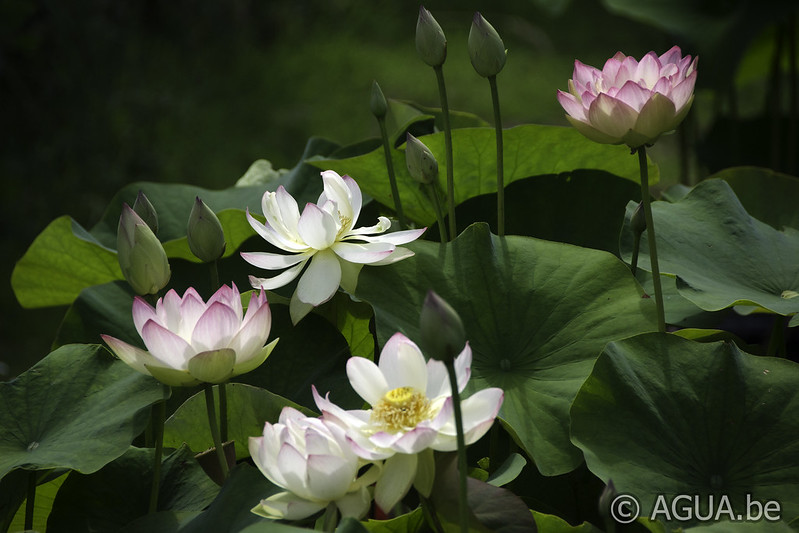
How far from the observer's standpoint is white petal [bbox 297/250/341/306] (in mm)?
604

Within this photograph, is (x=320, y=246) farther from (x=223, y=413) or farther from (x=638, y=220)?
(x=638, y=220)

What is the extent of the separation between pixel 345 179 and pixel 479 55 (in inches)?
6.1

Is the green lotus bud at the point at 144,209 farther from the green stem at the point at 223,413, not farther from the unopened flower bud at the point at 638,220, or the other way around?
the unopened flower bud at the point at 638,220

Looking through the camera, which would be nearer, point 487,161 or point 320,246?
point 320,246

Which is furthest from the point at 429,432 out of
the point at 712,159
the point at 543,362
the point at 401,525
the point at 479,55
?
the point at 712,159

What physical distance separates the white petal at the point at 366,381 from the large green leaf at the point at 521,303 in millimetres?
120

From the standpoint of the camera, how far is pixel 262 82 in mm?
3529

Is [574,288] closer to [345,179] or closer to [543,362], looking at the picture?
[543,362]

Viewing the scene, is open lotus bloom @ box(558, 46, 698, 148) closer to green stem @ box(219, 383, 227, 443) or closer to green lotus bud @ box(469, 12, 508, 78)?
green lotus bud @ box(469, 12, 508, 78)

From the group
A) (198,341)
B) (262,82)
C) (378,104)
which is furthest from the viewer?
(262,82)

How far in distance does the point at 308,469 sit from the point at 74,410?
27 cm

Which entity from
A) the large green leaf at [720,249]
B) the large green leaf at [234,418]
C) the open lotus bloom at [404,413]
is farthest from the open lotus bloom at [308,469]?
the large green leaf at [720,249]

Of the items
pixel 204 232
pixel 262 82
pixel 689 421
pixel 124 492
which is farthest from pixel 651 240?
pixel 262 82

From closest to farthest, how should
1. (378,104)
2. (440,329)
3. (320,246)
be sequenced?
(440,329)
(320,246)
(378,104)
